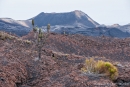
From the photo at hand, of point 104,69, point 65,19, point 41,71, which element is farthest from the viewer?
point 65,19

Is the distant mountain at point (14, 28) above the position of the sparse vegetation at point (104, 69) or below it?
above

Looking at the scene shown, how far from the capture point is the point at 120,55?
27984 mm

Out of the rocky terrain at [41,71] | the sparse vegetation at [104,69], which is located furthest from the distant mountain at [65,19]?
A: the sparse vegetation at [104,69]

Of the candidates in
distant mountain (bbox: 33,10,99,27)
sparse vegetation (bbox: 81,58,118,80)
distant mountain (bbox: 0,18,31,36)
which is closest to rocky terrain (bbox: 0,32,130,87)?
sparse vegetation (bbox: 81,58,118,80)


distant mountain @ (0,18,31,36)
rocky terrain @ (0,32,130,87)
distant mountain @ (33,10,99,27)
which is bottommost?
rocky terrain @ (0,32,130,87)

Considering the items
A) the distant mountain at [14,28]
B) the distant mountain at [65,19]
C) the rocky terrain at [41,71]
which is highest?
the distant mountain at [65,19]

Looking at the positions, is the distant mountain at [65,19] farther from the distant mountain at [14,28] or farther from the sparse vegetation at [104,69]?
the sparse vegetation at [104,69]

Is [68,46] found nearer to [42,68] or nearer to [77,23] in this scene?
[42,68]

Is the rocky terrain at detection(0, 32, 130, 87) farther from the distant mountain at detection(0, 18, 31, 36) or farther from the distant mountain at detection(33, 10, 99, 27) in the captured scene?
the distant mountain at detection(33, 10, 99, 27)

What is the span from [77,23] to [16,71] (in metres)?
71.8

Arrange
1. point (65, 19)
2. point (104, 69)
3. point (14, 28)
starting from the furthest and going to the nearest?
point (65, 19) < point (14, 28) < point (104, 69)

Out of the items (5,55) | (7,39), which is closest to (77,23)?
(7,39)

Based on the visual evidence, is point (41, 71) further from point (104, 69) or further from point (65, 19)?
point (65, 19)

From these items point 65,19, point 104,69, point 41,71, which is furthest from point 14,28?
point 104,69
